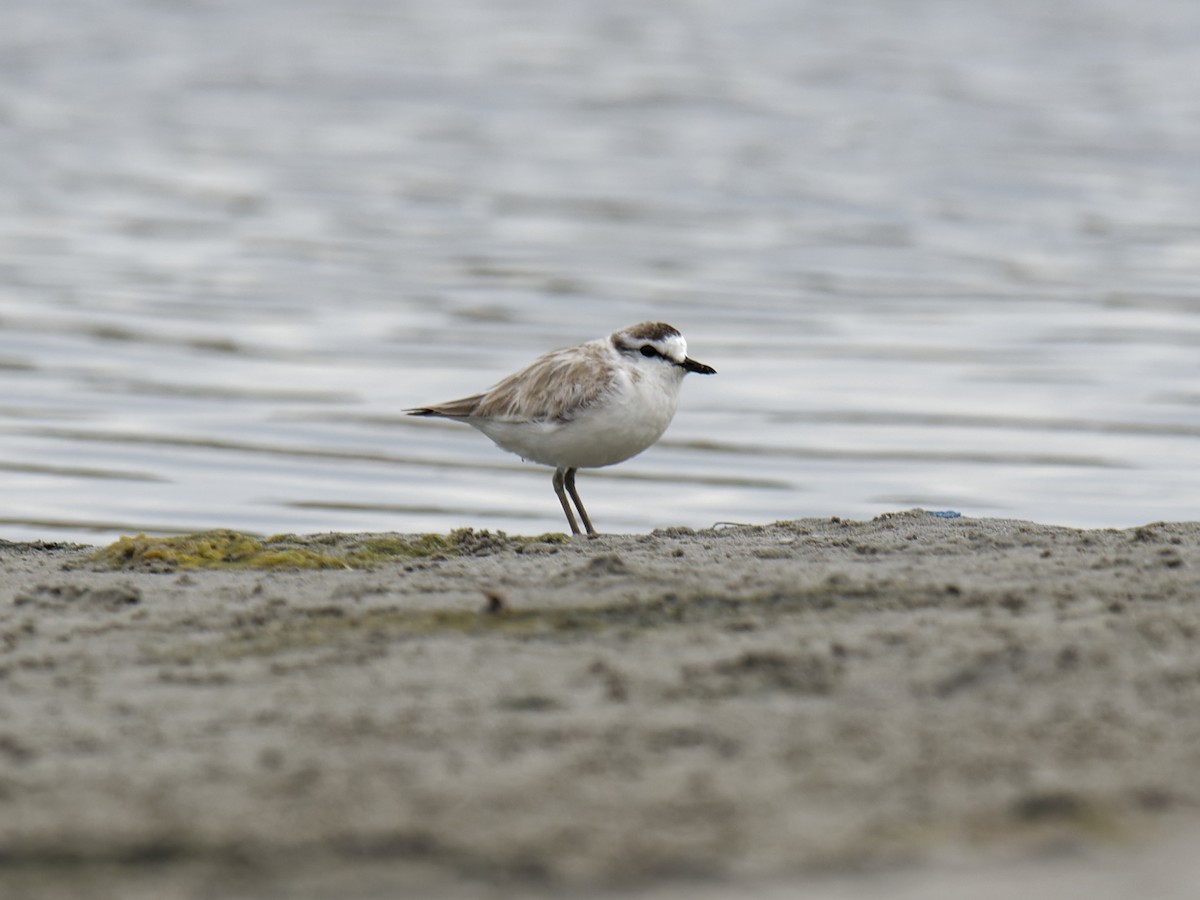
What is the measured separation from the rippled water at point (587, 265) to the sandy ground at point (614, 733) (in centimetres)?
400

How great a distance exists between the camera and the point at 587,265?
16109mm

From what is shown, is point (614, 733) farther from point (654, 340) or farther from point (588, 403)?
point (654, 340)

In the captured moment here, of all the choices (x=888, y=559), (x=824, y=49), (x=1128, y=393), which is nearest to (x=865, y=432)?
(x=1128, y=393)

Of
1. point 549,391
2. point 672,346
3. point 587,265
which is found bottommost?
point 549,391

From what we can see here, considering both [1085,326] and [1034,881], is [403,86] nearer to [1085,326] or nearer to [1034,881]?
[1085,326]

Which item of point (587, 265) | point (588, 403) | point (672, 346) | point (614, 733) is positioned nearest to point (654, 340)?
point (672, 346)

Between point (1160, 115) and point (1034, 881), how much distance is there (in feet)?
76.7

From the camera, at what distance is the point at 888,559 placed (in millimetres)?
5758

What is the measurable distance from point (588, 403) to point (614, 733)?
3405 mm

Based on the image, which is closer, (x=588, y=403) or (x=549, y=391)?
(x=588, y=403)

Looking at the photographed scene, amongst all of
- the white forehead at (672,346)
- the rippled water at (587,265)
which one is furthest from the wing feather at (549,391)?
the rippled water at (587,265)

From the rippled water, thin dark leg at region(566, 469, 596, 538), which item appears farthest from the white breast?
the rippled water

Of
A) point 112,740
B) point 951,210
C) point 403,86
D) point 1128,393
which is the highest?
point 403,86

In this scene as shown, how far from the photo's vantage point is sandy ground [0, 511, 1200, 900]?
10.6ft
